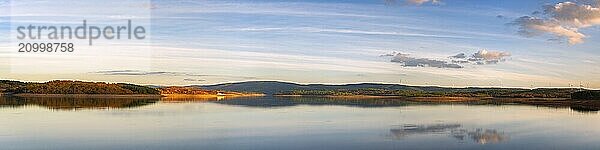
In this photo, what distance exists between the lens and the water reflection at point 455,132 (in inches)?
699

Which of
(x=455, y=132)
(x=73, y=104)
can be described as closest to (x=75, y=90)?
(x=73, y=104)

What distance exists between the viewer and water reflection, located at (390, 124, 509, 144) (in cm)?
1776

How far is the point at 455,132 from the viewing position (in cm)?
1984

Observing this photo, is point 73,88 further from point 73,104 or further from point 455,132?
point 455,132

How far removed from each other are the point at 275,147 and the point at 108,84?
82.7 metres

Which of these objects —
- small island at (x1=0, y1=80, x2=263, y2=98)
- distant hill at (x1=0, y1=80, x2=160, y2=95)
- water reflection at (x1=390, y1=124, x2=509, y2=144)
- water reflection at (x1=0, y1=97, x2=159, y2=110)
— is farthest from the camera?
distant hill at (x1=0, y1=80, x2=160, y2=95)

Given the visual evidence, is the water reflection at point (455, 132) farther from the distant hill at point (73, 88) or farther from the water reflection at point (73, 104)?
the distant hill at point (73, 88)

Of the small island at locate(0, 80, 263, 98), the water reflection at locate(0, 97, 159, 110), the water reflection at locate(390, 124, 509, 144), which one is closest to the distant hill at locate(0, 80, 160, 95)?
the small island at locate(0, 80, 263, 98)

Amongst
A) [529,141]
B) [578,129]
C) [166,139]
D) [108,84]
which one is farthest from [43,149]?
[108,84]

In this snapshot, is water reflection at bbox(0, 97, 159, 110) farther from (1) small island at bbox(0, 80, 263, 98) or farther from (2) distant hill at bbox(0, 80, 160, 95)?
(2) distant hill at bbox(0, 80, 160, 95)

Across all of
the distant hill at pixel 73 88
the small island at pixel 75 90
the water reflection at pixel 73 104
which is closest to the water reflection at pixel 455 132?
the water reflection at pixel 73 104

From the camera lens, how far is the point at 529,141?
56.3 feet

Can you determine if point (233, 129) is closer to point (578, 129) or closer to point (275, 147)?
point (275, 147)

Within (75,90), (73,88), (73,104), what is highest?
(73,88)
